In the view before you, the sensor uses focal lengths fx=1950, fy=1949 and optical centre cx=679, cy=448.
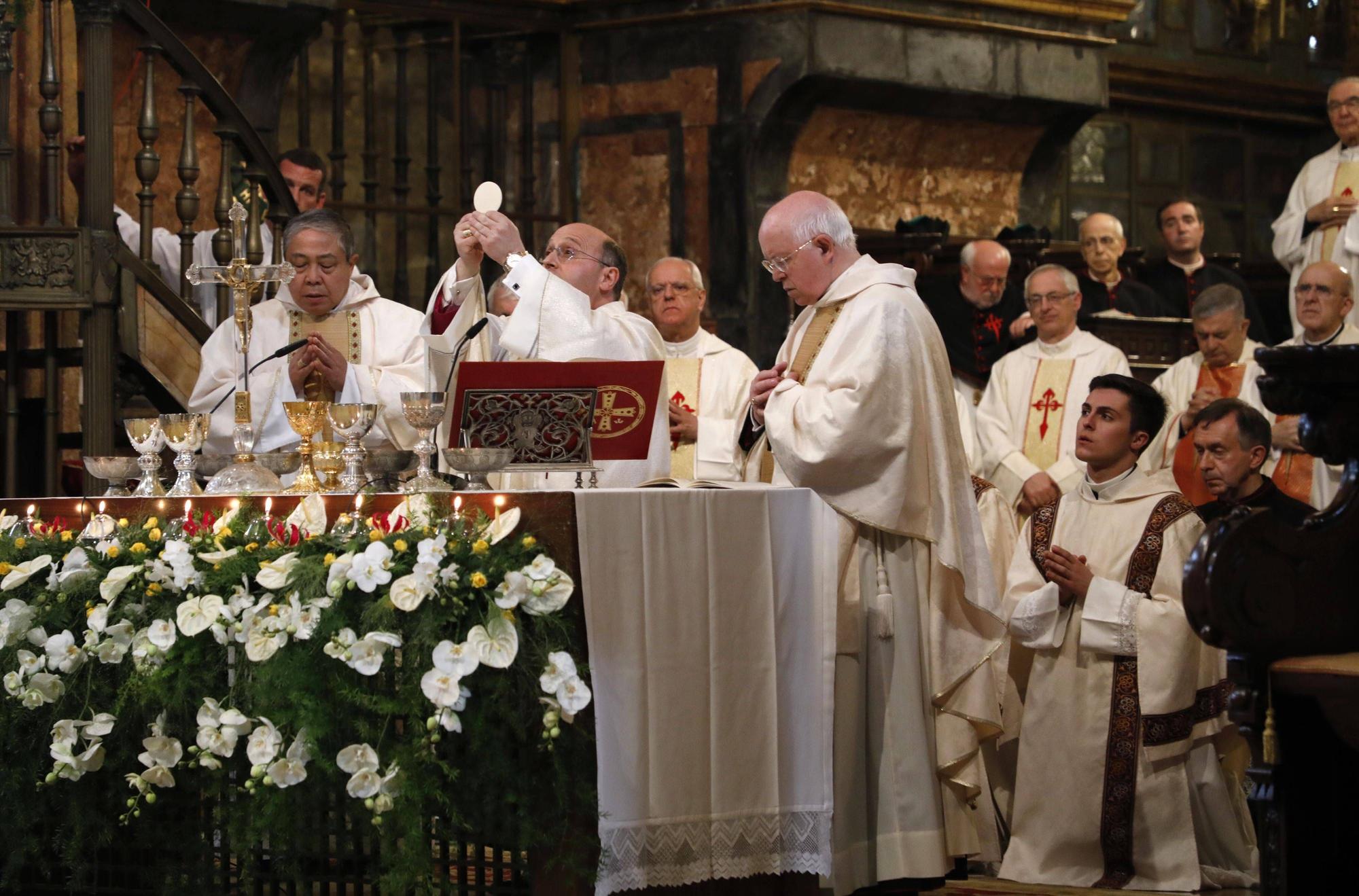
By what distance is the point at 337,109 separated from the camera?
10.7 meters

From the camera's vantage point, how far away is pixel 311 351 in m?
5.54

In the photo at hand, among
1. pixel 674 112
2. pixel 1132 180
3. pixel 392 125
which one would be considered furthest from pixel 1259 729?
pixel 1132 180

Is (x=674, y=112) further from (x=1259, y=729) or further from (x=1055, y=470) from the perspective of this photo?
(x=1259, y=729)

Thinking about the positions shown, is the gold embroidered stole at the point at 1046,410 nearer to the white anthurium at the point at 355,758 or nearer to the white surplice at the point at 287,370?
the white surplice at the point at 287,370

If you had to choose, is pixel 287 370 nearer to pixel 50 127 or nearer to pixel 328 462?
pixel 328 462

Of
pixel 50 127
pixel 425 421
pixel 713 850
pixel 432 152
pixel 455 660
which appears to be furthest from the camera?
pixel 432 152

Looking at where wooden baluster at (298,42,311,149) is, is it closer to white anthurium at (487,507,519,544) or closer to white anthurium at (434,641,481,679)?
white anthurium at (487,507,519,544)

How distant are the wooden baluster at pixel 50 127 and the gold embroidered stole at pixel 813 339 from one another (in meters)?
2.87

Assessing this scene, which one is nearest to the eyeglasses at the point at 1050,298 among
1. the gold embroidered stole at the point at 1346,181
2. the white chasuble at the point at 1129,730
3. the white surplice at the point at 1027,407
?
the white surplice at the point at 1027,407

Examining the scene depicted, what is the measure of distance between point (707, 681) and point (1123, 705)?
70.6 inches

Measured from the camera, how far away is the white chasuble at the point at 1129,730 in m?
5.68

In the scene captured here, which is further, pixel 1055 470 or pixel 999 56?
pixel 999 56

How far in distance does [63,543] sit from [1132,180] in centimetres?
1123

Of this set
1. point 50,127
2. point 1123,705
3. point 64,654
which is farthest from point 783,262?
point 50,127
